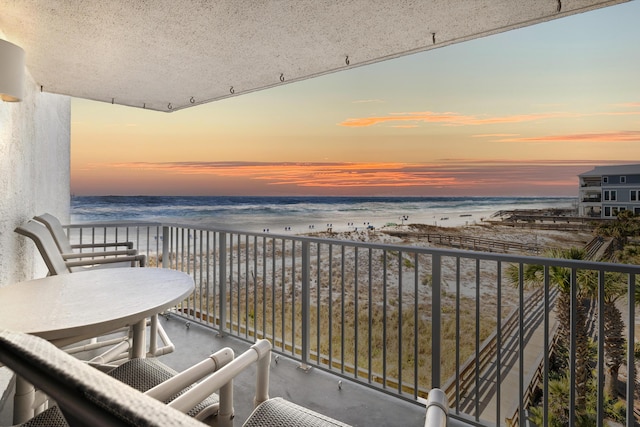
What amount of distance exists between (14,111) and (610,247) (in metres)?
10.2

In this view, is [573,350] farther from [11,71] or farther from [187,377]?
[11,71]

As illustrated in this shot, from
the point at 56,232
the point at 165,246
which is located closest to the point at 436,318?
the point at 56,232

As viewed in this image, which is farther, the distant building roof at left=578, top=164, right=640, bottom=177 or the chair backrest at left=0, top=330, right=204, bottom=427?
the distant building roof at left=578, top=164, right=640, bottom=177

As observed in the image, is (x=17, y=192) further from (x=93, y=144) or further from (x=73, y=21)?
(x=93, y=144)

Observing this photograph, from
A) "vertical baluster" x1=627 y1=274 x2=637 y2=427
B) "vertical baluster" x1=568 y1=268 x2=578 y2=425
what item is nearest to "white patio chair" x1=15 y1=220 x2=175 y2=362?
"vertical baluster" x1=568 y1=268 x2=578 y2=425

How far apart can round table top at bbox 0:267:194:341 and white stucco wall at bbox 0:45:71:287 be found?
1029 mm

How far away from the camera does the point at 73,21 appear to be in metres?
2.41

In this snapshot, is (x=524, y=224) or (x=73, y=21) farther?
(x=524, y=224)

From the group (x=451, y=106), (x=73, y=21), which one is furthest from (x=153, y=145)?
(x=73, y=21)

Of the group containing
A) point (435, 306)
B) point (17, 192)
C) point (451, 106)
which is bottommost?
point (435, 306)

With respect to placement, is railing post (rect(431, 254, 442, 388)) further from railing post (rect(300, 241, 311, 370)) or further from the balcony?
the balcony

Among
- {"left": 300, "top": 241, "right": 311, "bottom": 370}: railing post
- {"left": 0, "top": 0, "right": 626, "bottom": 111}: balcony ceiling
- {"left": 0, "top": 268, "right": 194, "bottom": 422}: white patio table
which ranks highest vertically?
{"left": 0, "top": 0, "right": 626, "bottom": 111}: balcony ceiling

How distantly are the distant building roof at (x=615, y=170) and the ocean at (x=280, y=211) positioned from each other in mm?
4290

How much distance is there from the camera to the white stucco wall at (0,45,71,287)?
246 cm
